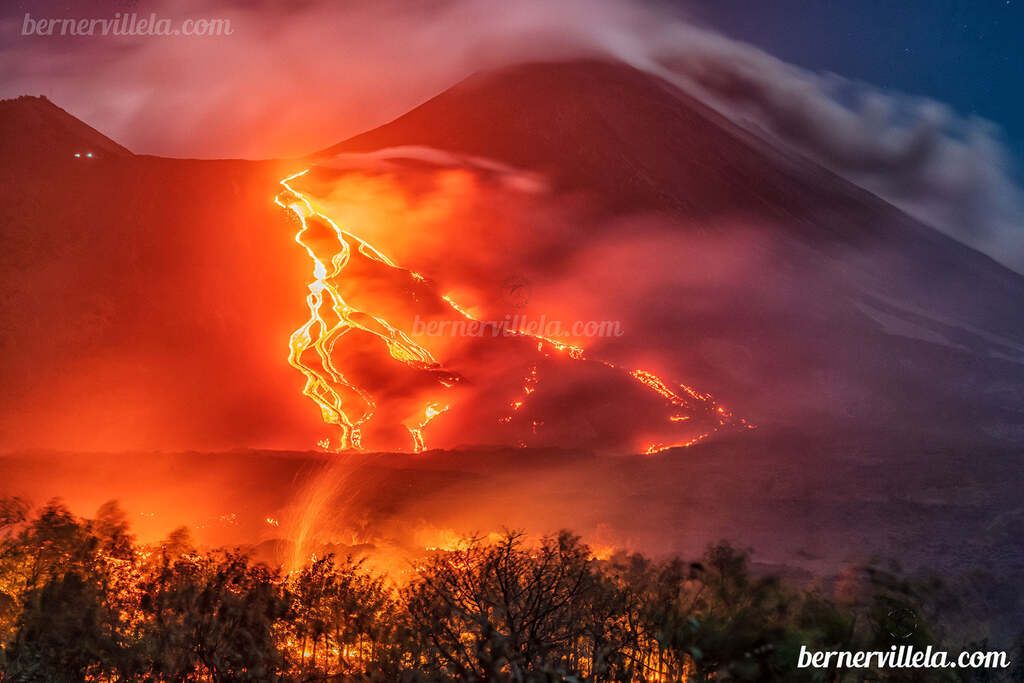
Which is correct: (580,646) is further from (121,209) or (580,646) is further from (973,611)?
(121,209)

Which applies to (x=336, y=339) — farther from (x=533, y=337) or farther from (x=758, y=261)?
(x=758, y=261)

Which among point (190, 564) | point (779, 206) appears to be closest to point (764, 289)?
point (779, 206)

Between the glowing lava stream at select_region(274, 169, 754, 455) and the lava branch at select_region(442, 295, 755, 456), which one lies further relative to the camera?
the lava branch at select_region(442, 295, 755, 456)

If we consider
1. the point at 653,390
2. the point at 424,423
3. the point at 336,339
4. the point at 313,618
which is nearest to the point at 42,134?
the point at 336,339

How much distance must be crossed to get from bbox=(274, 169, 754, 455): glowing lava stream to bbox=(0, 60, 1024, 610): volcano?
1.03 ft

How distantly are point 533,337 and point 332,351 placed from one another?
1287cm

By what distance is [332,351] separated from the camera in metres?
42.0

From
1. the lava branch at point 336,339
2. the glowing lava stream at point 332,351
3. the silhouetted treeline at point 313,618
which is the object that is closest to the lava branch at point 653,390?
the glowing lava stream at point 332,351

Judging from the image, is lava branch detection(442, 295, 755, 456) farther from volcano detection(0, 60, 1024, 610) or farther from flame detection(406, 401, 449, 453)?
flame detection(406, 401, 449, 453)

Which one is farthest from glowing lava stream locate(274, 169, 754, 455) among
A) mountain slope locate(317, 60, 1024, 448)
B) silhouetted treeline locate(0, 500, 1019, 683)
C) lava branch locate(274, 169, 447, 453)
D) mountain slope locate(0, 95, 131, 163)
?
silhouetted treeline locate(0, 500, 1019, 683)

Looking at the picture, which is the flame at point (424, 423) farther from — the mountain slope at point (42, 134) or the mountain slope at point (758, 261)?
the mountain slope at point (42, 134)

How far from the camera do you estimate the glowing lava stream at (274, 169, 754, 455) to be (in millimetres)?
36969

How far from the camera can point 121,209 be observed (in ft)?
175

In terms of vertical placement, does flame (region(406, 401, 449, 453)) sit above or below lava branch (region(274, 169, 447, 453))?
below
